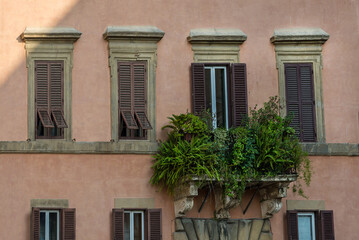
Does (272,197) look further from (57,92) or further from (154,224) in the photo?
(57,92)

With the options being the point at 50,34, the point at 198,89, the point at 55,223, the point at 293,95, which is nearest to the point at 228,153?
the point at 198,89

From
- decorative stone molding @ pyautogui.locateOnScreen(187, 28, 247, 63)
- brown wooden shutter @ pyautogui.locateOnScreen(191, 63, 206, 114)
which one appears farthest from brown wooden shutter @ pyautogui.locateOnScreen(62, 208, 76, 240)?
decorative stone molding @ pyautogui.locateOnScreen(187, 28, 247, 63)

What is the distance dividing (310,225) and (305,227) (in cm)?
12

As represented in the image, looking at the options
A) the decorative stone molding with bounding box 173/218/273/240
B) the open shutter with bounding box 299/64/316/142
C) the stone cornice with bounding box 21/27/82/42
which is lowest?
the decorative stone molding with bounding box 173/218/273/240

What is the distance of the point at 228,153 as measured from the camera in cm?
2169

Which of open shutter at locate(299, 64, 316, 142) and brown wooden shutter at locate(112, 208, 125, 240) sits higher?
open shutter at locate(299, 64, 316, 142)

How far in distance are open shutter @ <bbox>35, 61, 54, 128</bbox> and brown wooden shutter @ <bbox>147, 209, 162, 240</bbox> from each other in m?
2.75

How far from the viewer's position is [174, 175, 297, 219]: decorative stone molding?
2150 cm

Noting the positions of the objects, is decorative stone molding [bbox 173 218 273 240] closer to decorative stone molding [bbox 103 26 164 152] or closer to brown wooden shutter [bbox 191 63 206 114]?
decorative stone molding [bbox 103 26 164 152]

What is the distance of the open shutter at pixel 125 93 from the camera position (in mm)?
22469

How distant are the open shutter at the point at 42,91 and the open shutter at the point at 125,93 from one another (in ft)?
4.87

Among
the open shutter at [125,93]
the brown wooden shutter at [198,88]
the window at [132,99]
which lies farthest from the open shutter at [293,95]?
the open shutter at [125,93]

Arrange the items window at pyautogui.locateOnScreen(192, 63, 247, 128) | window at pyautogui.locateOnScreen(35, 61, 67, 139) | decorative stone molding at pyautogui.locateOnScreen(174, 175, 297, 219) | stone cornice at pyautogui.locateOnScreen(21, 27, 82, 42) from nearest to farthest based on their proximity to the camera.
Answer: decorative stone molding at pyautogui.locateOnScreen(174, 175, 297, 219) < window at pyautogui.locateOnScreen(35, 61, 67, 139) < stone cornice at pyautogui.locateOnScreen(21, 27, 82, 42) < window at pyautogui.locateOnScreen(192, 63, 247, 128)

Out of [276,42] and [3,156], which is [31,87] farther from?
[276,42]
